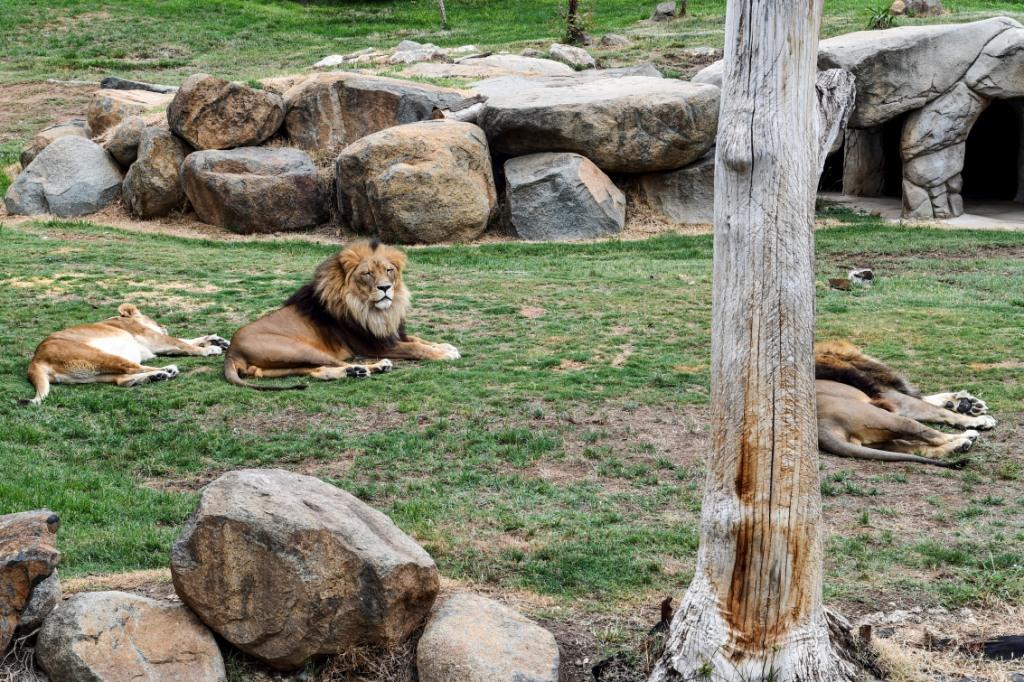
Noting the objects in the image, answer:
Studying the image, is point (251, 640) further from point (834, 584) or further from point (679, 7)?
point (679, 7)

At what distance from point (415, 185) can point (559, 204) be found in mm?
2113

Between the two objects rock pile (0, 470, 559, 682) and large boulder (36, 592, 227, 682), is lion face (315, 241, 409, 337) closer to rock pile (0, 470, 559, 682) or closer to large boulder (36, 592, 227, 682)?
rock pile (0, 470, 559, 682)

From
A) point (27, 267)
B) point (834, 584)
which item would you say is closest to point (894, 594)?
point (834, 584)

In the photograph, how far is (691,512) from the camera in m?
6.55

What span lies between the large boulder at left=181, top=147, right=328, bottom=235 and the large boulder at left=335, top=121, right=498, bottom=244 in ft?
2.39

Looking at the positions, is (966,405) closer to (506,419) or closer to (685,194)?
(506,419)

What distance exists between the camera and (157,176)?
16844 millimetres

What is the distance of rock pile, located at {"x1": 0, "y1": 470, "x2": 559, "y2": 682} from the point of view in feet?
15.2

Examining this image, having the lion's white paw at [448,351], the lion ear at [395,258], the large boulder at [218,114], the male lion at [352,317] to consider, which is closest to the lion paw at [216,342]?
the male lion at [352,317]

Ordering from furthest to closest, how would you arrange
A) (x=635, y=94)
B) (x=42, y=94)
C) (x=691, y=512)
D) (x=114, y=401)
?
(x=42, y=94)
(x=635, y=94)
(x=114, y=401)
(x=691, y=512)

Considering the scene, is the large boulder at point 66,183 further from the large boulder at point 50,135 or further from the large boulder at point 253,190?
the large boulder at point 253,190

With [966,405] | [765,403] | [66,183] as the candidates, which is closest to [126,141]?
[66,183]

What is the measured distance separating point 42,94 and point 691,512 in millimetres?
23506

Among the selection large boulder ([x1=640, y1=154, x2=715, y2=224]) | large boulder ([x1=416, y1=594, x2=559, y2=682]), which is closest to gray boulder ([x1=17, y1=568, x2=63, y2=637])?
large boulder ([x1=416, y1=594, x2=559, y2=682])
